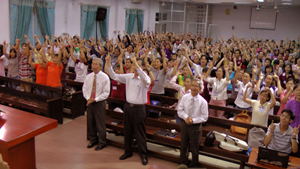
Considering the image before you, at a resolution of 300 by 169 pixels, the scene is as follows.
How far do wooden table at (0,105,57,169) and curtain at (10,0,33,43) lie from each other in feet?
26.0

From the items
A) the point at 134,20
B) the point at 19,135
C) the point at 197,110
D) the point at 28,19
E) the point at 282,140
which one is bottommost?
the point at 282,140

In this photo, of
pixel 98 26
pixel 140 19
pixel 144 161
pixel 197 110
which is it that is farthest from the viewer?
pixel 140 19

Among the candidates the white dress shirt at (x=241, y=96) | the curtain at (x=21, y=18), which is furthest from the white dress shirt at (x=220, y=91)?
the curtain at (x=21, y=18)

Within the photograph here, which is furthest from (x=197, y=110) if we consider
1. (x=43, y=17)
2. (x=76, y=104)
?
(x=43, y=17)

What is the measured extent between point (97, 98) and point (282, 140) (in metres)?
2.74

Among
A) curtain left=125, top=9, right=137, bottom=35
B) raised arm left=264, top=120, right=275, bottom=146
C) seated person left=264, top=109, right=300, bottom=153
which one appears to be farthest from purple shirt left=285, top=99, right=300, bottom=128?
curtain left=125, top=9, right=137, bottom=35

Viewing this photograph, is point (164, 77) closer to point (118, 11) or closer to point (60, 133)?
point (60, 133)

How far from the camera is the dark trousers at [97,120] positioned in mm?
4230

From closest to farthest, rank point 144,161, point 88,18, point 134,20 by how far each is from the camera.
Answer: point 144,161 < point 88,18 < point 134,20

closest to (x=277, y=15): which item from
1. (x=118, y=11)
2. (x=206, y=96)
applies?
(x=118, y=11)

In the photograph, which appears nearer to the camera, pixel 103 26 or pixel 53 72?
pixel 53 72

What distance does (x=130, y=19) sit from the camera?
50.6ft

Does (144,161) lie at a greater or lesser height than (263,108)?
lesser

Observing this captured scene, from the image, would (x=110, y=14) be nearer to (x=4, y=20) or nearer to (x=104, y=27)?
(x=104, y=27)
